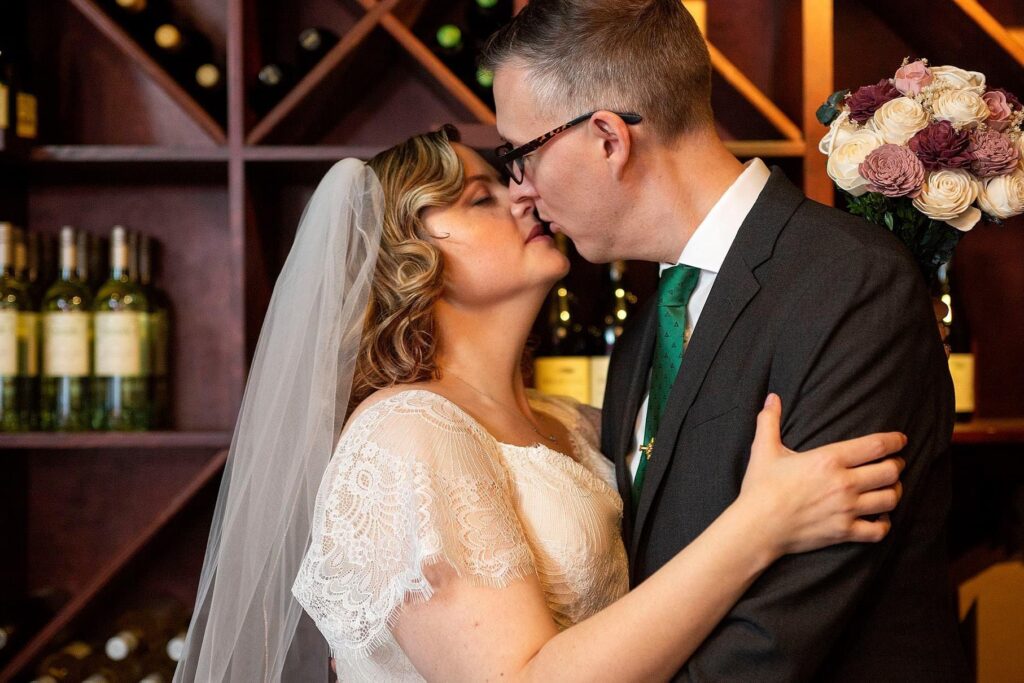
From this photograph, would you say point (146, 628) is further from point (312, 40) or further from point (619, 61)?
point (619, 61)

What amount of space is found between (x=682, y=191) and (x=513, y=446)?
1.54ft

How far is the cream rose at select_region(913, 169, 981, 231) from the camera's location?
1439mm

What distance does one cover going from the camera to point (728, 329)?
1.32 m

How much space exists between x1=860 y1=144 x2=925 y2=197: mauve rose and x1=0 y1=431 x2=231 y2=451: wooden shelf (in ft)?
4.46

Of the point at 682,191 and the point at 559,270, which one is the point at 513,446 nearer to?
the point at 559,270

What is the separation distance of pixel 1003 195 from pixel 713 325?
1.69 ft

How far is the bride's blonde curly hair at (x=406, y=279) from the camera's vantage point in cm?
160

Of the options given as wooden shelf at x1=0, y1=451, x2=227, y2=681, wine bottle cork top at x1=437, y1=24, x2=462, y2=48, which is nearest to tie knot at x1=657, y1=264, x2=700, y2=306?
wine bottle cork top at x1=437, y1=24, x2=462, y2=48

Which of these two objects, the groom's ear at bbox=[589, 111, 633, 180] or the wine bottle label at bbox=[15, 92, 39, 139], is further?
the wine bottle label at bbox=[15, 92, 39, 139]

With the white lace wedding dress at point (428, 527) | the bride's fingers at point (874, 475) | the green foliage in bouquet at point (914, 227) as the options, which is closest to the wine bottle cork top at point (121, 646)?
the white lace wedding dress at point (428, 527)

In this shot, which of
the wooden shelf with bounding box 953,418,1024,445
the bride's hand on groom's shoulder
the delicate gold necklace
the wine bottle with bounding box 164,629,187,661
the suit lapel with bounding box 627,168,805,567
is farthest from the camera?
the wine bottle with bounding box 164,629,187,661

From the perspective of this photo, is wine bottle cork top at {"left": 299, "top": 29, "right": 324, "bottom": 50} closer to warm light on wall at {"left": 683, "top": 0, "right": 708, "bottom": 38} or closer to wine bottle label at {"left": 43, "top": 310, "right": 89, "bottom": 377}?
wine bottle label at {"left": 43, "top": 310, "right": 89, "bottom": 377}

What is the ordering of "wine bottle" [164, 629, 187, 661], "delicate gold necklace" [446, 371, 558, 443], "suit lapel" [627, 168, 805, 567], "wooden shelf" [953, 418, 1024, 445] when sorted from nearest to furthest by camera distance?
"suit lapel" [627, 168, 805, 567] < "delicate gold necklace" [446, 371, 558, 443] < "wooden shelf" [953, 418, 1024, 445] < "wine bottle" [164, 629, 187, 661]

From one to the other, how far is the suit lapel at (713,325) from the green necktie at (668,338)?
10 cm
